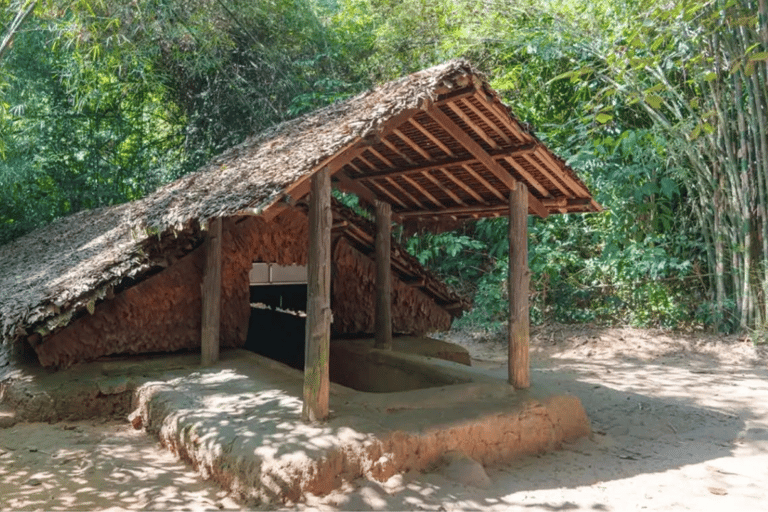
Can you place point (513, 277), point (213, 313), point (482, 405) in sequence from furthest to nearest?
1. point (213, 313)
2. point (513, 277)
3. point (482, 405)

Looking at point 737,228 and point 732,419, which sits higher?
point 737,228

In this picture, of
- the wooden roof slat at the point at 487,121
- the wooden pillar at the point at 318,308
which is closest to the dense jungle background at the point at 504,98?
the wooden roof slat at the point at 487,121

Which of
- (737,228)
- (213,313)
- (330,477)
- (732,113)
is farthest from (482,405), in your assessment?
(732,113)

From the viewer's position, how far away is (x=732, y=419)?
5.29 meters

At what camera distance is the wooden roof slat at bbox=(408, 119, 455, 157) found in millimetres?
4694

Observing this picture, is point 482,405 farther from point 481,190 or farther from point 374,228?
point 374,228

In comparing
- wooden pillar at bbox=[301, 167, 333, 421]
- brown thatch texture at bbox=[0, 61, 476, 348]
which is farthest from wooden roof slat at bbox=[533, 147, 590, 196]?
wooden pillar at bbox=[301, 167, 333, 421]

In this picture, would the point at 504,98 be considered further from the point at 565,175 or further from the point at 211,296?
the point at 211,296

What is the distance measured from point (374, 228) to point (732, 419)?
3953 mm

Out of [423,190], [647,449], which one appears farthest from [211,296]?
[647,449]

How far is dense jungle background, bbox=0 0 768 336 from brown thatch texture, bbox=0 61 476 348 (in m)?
2.19

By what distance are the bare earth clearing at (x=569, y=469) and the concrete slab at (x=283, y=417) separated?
0.13 metres

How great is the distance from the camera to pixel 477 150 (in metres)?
4.84

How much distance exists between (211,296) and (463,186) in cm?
264
